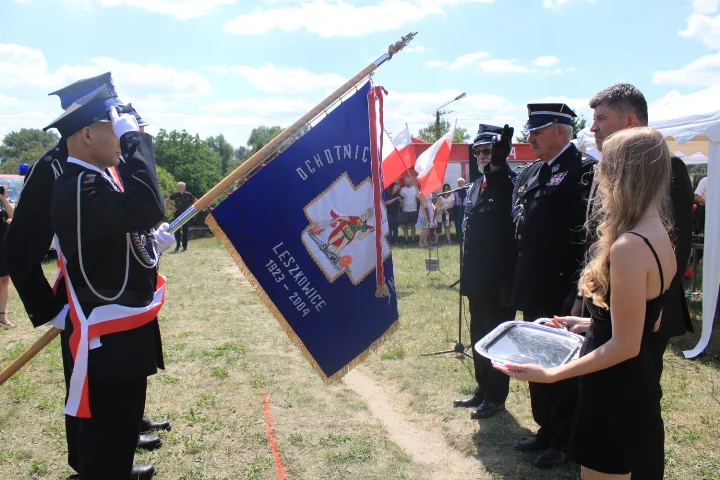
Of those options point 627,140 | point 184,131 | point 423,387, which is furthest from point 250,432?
point 184,131

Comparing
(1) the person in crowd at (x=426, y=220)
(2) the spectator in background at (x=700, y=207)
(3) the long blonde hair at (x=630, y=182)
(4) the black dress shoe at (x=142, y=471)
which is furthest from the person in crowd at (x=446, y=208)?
(3) the long blonde hair at (x=630, y=182)

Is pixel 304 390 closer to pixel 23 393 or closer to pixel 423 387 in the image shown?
pixel 423 387

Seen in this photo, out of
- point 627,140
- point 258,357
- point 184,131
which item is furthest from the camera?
point 184,131

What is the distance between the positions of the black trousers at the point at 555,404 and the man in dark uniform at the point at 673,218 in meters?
0.52

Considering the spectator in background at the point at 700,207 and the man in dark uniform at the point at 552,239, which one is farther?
the spectator in background at the point at 700,207

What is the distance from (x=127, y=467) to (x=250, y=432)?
5.40 ft

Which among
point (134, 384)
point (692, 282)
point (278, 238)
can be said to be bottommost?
point (692, 282)

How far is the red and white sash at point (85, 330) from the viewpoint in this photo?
7.40 feet

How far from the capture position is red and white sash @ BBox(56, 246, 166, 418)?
2.26 m

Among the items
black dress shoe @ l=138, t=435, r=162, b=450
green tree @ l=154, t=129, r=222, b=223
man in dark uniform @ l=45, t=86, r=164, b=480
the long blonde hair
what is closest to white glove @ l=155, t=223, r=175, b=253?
man in dark uniform @ l=45, t=86, r=164, b=480

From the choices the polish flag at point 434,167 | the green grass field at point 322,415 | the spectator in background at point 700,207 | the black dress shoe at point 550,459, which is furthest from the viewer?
the polish flag at point 434,167

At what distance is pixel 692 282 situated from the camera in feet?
28.7

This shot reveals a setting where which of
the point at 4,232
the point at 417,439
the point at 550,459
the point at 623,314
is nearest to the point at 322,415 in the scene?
the point at 417,439

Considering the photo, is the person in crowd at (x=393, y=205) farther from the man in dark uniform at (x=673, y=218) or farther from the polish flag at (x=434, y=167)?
the man in dark uniform at (x=673, y=218)
